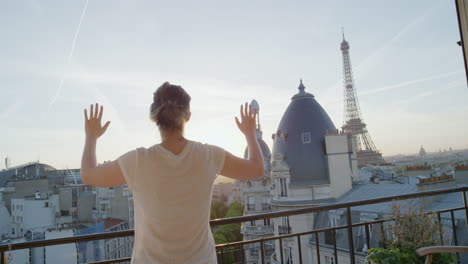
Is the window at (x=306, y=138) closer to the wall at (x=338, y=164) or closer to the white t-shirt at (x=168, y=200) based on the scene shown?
the wall at (x=338, y=164)

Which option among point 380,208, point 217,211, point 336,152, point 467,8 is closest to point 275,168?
point 336,152

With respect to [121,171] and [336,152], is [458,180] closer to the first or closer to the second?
[336,152]

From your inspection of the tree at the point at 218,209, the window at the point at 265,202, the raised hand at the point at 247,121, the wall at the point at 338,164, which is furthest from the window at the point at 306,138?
the tree at the point at 218,209

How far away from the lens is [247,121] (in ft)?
6.67

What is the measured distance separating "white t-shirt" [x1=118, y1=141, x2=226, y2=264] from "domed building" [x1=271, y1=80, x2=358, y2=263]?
69.3 ft

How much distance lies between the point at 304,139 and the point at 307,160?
1533 mm

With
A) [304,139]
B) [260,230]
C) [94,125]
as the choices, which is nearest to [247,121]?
[94,125]

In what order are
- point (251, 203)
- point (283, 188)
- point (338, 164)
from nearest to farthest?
point (338, 164) < point (283, 188) < point (251, 203)

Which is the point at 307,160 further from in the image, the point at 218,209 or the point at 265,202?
the point at 218,209

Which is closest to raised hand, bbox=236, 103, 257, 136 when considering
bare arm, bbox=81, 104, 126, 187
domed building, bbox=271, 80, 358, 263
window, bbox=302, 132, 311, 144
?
bare arm, bbox=81, 104, 126, 187

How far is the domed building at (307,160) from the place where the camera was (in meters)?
23.0

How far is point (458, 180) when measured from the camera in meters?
15.2

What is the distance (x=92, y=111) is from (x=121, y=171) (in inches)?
19.2

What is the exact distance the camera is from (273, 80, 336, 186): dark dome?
77.9ft
